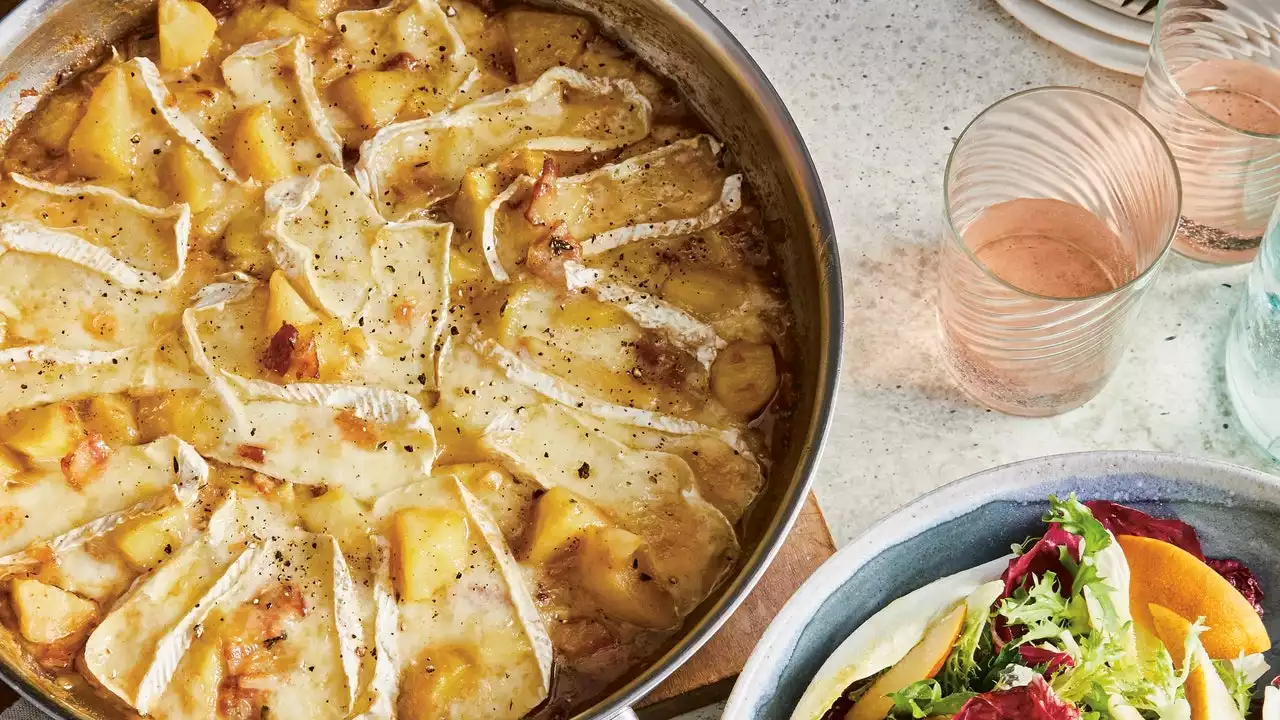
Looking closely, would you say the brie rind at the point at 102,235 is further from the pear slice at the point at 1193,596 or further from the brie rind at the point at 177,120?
the pear slice at the point at 1193,596

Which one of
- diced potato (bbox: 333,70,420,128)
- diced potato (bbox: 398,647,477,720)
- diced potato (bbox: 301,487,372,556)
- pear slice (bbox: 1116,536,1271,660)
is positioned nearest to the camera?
pear slice (bbox: 1116,536,1271,660)

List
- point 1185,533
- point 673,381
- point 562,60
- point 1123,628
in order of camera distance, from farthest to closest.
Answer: point 562,60
point 673,381
point 1185,533
point 1123,628

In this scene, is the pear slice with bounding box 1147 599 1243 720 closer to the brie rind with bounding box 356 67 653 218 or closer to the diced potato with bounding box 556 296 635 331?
the diced potato with bounding box 556 296 635 331

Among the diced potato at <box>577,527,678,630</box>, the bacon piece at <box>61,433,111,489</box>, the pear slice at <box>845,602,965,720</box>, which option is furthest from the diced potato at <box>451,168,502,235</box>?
the pear slice at <box>845,602,965,720</box>

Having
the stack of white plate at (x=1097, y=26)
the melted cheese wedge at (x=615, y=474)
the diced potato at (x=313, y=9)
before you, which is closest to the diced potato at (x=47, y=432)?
the melted cheese wedge at (x=615, y=474)

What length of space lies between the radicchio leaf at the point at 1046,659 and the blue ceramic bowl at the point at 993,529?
0.16 metres

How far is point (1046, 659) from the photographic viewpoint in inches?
58.6

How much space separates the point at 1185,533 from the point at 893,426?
1.65 ft

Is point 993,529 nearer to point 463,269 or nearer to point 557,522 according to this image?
point 557,522

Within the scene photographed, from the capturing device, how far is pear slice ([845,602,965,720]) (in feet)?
4.85

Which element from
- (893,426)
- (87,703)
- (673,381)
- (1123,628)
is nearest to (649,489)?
(673,381)

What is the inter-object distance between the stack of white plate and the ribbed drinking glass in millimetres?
377

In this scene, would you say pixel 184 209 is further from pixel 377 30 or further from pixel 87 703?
pixel 87 703

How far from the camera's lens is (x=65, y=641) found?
68.2 inches
